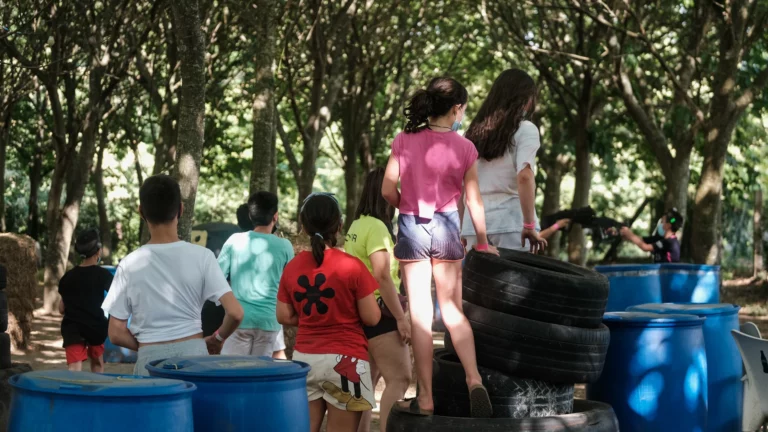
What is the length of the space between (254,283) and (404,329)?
4.64ft

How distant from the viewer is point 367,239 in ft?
22.3

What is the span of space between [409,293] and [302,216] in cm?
69

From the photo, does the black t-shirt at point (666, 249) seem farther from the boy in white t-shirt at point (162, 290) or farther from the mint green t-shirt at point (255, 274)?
the boy in white t-shirt at point (162, 290)

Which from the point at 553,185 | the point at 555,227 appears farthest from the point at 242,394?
the point at 553,185

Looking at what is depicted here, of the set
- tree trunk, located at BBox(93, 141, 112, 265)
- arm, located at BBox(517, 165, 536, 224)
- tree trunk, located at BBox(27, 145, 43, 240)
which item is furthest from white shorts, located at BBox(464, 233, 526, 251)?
tree trunk, located at BBox(27, 145, 43, 240)

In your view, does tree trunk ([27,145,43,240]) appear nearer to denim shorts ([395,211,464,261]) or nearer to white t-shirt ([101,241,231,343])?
Result: denim shorts ([395,211,464,261])

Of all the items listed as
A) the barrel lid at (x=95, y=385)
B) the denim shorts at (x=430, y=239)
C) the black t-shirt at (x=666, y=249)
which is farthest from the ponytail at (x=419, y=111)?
the black t-shirt at (x=666, y=249)

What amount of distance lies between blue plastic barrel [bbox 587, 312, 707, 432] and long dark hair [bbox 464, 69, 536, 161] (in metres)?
1.26

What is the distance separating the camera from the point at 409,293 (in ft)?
19.1

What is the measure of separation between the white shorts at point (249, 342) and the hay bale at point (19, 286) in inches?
295

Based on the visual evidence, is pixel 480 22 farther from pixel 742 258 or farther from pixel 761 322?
pixel 742 258

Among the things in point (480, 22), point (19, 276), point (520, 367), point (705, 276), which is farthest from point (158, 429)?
point (480, 22)

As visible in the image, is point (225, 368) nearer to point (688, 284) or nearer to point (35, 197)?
point (688, 284)

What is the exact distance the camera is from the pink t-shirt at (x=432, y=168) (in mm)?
5801
